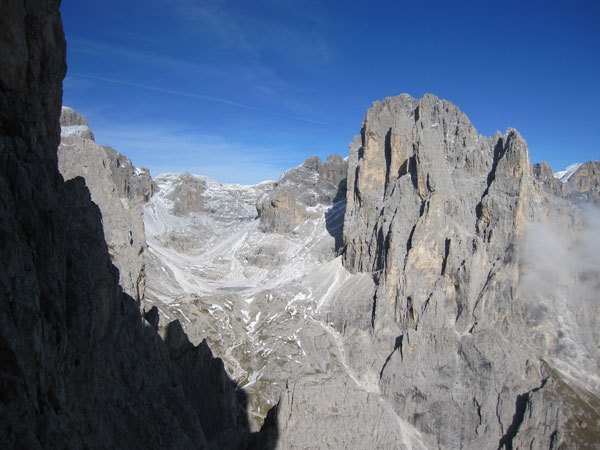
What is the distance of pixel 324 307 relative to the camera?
146 metres

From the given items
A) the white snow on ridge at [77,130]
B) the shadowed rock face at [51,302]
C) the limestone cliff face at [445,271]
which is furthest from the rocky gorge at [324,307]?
the white snow on ridge at [77,130]

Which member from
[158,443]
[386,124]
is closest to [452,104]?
[386,124]

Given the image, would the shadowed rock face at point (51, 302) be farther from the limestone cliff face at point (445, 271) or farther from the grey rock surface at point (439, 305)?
the limestone cliff face at point (445, 271)

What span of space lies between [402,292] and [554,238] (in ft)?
170

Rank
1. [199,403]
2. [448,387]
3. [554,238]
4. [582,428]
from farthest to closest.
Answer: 1. [554,238]
2. [448,387]
3. [582,428]
4. [199,403]

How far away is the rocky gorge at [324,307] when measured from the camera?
1908 cm

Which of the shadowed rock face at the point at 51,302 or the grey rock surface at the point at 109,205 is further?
the grey rock surface at the point at 109,205

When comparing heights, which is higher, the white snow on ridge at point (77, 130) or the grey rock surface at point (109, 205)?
the white snow on ridge at point (77, 130)

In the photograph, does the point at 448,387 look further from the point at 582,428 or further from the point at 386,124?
the point at 386,124

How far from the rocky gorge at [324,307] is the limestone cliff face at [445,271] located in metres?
0.52

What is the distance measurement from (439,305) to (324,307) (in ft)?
121

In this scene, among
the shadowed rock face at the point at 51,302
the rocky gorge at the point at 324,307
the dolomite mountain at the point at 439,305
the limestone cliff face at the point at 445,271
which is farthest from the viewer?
the limestone cliff face at the point at 445,271

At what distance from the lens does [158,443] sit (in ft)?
109

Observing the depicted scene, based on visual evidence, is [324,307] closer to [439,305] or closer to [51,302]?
[439,305]
